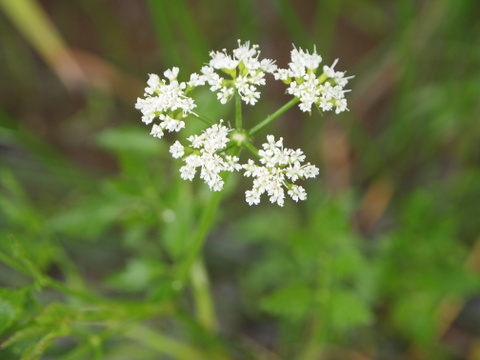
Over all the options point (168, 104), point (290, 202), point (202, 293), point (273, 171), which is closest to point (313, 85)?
point (273, 171)

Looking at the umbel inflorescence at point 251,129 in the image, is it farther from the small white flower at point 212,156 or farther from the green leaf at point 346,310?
the green leaf at point 346,310

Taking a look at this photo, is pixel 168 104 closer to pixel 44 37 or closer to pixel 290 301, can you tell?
pixel 290 301

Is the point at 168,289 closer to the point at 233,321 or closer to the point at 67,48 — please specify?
the point at 233,321

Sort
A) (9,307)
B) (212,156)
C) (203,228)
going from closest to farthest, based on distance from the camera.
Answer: (212,156) < (9,307) < (203,228)

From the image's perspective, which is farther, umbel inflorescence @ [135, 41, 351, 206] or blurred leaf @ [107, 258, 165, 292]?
blurred leaf @ [107, 258, 165, 292]

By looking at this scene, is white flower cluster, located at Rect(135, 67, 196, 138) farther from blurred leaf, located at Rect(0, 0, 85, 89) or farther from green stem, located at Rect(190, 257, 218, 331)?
blurred leaf, located at Rect(0, 0, 85, 89)

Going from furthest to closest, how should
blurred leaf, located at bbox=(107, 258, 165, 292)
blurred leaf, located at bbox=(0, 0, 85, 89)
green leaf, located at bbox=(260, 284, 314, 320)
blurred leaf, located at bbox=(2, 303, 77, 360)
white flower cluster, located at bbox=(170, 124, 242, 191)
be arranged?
blurred leaf, located at bbox=(0, 0, 85, 89), green leaf, located at bbox=(260, 284, 314, 320), blurred leaf, located at bbox=(107, 258, 165, 292), blurred leaf, located at bbox=(2, 303, 77, 360), white flower cluster, located at bbox=(170, 124, 242, 191)

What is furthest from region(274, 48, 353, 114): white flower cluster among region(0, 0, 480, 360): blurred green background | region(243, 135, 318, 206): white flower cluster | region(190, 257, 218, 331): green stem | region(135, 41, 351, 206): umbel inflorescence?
region(190, 257, 218, 331): green stem

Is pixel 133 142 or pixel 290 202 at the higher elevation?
pixel 290 202
